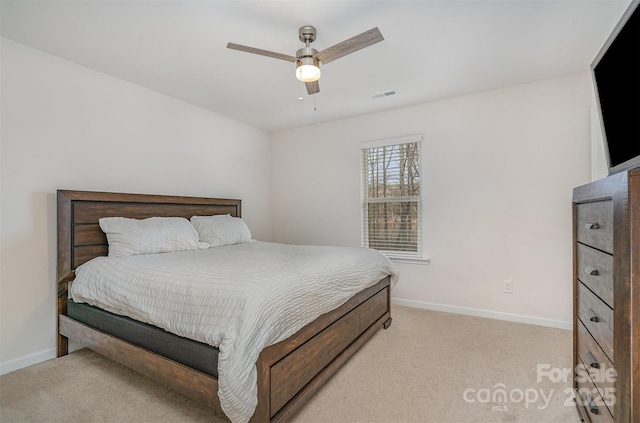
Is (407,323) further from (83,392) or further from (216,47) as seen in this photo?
(216,47)

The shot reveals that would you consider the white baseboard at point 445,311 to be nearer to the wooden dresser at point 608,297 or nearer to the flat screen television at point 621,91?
the wooden dresser at point 608,297

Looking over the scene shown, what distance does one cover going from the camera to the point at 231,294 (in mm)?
1449

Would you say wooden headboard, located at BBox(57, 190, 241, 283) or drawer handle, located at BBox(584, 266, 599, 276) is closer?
drawer handle, located at BBox(584, 266, 599, 276)

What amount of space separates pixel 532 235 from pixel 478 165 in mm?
901

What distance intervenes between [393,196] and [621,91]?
97.2 inches

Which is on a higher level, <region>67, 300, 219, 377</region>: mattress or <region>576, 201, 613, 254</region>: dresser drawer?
<region>576, 201, 613, 254</region>: dresser drawer

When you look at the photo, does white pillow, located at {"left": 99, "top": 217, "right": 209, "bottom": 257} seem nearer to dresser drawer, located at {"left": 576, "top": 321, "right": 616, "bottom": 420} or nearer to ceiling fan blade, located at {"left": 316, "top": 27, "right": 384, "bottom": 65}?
ceiling fan blade, located at {"left": 316, "top": 27, "right": 384, "bottom": 65}

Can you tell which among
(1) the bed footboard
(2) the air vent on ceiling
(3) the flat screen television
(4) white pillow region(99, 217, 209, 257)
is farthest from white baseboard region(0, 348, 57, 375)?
(3) the flat screen television

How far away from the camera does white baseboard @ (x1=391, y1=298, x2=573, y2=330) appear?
2916 mm

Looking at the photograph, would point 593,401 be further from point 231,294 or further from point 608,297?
point 231,294

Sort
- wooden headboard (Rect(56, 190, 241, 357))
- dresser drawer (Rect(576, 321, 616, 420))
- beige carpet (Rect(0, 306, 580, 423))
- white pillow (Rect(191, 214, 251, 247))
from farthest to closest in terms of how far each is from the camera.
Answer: white pillow (Rect(191, 214, 251, 247))
wooden headboard (Rect(56, 190, 241, 357))
beige carpet (Rect(0, 306, 580, 423))
dresser drawer (Rect(576, 321, 616, 420))

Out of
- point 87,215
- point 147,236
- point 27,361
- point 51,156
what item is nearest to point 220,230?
point 147,236

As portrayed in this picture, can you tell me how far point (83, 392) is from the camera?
191 cm

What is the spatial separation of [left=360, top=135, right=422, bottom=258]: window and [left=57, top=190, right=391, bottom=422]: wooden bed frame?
0.94 m
